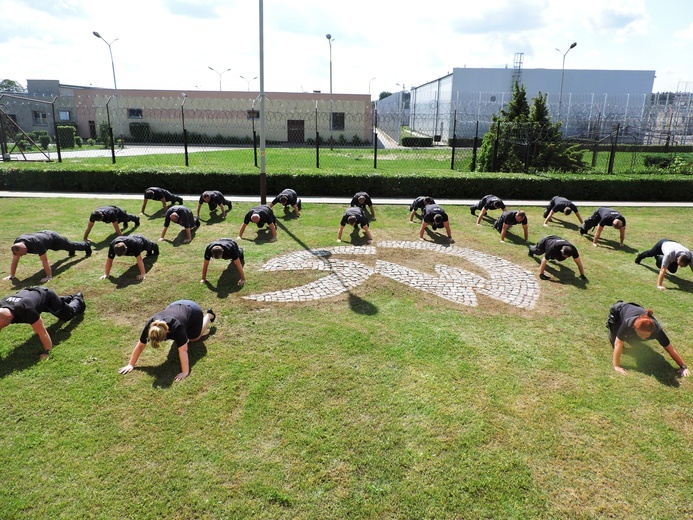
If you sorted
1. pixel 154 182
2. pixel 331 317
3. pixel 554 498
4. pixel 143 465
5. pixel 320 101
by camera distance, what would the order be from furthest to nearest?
pixel 320 101 → pixel 154 182 → pixel 331 317 → pixel 143 465 → pixel 554 498

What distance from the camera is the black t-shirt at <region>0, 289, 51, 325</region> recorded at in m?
6.58

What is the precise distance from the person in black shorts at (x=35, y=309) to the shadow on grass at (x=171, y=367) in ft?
5.47

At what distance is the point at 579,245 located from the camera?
1291 centimetres

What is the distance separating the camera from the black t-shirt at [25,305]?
6582 millimetres

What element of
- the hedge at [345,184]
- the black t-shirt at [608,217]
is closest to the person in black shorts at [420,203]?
the hedge at [345,184]

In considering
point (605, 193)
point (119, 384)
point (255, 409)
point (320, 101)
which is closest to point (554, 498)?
point (255, 409)

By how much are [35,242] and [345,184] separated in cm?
1223

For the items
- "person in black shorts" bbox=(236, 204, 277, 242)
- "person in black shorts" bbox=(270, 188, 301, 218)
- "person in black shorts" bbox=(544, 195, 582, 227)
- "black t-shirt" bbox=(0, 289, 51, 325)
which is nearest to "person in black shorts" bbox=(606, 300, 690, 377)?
"person in black shorts" bbox=(544, 195, 582, 227)

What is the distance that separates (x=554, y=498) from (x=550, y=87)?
58212 millimetres

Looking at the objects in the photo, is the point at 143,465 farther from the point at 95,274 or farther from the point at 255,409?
the point at 95,274

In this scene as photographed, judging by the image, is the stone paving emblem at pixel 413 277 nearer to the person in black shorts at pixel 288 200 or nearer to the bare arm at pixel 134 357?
the bare arm at pixel 134 357

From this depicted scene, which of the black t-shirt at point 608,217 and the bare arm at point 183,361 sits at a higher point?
the black t-shirt at point 608,217

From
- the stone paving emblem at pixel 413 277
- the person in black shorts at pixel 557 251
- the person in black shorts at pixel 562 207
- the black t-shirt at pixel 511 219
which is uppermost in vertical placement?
the person in black shorts at pixel 562 207

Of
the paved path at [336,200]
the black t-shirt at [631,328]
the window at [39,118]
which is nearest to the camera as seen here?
the black t-shirt at [631,328]
